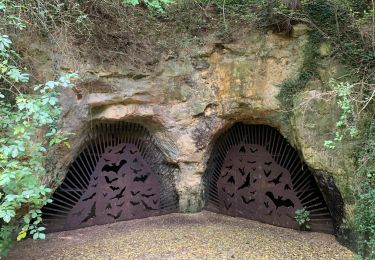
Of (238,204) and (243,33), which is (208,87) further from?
(238,204)

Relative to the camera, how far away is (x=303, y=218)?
4.10 metres

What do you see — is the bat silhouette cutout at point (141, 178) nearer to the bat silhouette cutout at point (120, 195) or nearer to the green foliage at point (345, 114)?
the bat silhouette cutout at point (120, 195)

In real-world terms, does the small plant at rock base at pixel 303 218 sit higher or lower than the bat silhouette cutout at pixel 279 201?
lower

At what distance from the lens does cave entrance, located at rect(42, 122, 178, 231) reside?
4355 millimetres

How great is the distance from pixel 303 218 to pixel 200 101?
5.89 ft

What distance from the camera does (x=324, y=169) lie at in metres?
3.70

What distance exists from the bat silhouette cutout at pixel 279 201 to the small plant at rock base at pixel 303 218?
198 mm

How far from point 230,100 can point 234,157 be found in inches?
32.6

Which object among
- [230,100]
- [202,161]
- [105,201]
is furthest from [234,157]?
[105,201]

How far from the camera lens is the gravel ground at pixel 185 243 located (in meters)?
3.54

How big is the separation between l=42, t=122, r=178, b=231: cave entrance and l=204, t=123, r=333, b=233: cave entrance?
2.21 feet

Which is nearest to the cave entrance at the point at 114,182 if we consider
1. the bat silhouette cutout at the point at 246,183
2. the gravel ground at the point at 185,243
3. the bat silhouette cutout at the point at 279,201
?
the gravel ground at the point at 185,243

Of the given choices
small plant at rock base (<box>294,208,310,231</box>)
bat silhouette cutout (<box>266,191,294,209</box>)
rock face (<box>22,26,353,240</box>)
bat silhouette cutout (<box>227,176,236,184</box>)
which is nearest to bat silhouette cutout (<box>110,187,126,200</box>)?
rock face (<box>22,26,353,240</box>)

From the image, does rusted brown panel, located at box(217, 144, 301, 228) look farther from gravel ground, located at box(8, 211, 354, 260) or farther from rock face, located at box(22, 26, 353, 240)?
rock face, located at box(22, 26, 353, 240)
